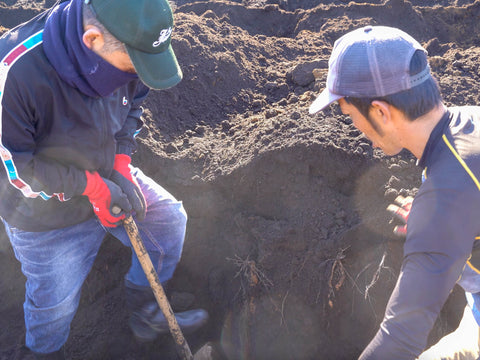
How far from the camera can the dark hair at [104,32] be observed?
191 cm

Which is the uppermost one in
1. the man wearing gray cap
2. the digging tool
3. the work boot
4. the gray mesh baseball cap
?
the gray mesh baseball cap

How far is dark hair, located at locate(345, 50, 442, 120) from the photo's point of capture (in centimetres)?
170

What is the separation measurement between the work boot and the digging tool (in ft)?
0.66

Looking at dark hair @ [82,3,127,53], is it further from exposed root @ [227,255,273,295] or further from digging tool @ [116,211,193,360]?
exposed root @ [227,255,273,295]

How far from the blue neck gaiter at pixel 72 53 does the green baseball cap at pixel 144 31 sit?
13 cm

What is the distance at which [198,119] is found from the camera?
392 cm

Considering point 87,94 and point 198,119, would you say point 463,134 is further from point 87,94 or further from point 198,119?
point 198,119

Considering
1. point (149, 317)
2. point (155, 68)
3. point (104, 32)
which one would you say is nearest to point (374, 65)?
point (155, 68)

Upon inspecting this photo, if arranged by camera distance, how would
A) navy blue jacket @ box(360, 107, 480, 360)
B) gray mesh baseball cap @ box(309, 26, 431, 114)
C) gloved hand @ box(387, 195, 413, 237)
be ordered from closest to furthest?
navy blue jacket @ box(360, 107, 480, 360)
gray mesh baseball cap @ box(309, 26, 431, 114)
gloved hand @ box(387, 195, 413, 237)

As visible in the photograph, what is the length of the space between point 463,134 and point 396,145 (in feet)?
0.87

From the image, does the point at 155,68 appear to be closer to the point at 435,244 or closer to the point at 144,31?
the point at 144,31

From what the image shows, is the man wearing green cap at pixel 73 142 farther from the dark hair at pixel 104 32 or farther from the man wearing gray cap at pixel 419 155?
the man wearing gray cap at pixel 419 155

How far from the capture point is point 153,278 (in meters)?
2.62

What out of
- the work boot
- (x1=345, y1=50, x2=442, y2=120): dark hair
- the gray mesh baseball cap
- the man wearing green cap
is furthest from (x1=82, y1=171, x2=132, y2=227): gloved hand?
(x1=345, y1=50, x2=442, y2=120): dark hair
